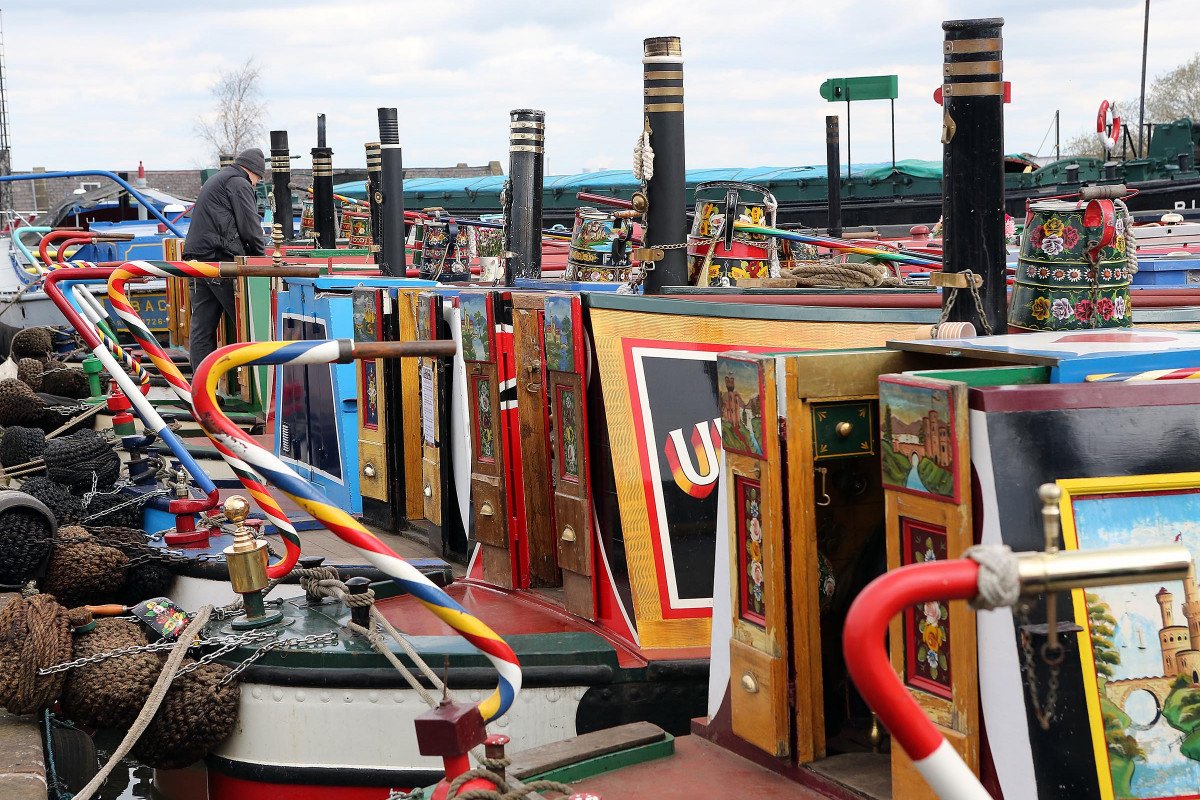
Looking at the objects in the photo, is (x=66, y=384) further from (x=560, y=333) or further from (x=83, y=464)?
(x=560, y=333)

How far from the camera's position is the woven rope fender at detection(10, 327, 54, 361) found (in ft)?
42.2

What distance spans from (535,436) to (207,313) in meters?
5.71

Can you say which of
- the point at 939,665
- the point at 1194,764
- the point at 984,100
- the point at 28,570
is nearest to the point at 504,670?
the point at 939,665

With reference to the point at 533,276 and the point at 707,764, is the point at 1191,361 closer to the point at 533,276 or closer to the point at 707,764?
the point at 707,764

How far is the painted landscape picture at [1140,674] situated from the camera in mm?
2760

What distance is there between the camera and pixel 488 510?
18.2 feet

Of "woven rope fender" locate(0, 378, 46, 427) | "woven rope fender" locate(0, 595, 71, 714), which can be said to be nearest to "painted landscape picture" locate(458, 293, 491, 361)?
"woven rope fender" locate(0, 595, 71, 714)

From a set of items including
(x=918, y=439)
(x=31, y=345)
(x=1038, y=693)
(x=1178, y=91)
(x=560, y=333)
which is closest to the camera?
(x=1038, y=693)

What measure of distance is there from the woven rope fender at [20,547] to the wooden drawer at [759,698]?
12.4 ft

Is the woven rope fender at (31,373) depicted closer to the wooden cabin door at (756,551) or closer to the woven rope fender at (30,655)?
the woven rope fender at (30,655)

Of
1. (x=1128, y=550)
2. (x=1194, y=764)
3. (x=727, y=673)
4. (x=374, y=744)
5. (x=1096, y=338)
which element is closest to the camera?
(x=1128, y=550)


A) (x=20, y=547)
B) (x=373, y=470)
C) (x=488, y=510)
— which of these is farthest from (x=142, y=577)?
(x=488, y=510)

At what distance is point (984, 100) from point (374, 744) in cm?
272

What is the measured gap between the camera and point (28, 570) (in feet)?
20.3
